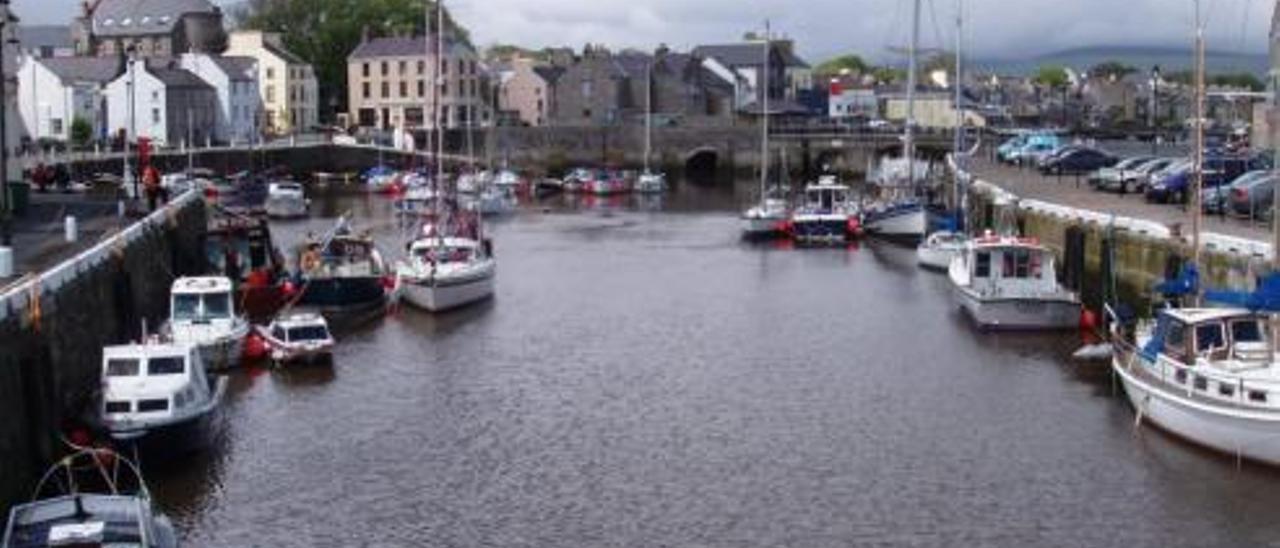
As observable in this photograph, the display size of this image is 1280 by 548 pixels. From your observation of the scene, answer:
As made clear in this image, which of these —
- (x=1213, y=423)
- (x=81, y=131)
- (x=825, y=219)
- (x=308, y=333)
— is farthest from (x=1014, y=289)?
(x=81, y=131)

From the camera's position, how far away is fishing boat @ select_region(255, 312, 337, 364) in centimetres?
4609

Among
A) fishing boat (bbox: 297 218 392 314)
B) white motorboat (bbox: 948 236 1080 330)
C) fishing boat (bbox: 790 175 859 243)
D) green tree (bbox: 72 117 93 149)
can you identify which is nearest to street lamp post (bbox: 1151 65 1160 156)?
fishing boat (bbox: 790 175 859 243)

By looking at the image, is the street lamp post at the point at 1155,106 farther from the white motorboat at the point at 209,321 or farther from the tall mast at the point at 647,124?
the white motorboat at the point at 209,321

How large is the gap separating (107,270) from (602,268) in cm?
3033

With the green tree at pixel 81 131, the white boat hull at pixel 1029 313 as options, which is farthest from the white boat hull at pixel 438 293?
the green tree at pixel 81 131

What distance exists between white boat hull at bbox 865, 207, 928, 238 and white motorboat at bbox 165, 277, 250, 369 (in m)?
41.1

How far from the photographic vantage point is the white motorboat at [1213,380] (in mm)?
33500

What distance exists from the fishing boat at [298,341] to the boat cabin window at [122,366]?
32.8ft

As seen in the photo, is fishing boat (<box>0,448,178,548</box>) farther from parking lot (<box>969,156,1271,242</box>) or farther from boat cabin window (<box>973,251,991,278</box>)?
boat cabin window (<box>973,251,991,278</box>)

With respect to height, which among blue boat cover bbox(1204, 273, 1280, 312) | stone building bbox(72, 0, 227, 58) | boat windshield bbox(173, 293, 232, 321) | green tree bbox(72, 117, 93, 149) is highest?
stone building bbox(72, 0, 227, 58)

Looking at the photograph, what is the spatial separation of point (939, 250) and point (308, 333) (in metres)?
30.7

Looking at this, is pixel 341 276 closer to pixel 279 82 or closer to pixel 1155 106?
pixel 1155 106

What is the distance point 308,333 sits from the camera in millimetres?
46781

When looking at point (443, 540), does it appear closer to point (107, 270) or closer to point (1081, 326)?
point (107, 270)
